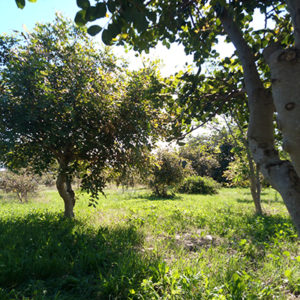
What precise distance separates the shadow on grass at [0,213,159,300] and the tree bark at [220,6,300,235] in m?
2.35

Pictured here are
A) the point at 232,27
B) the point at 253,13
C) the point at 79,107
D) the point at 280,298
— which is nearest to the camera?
the point at 232,27

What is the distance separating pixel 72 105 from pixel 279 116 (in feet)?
15.4

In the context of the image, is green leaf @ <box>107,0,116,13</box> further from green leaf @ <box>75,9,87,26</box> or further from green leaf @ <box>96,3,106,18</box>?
green leaf @ <box>75,9,87,26</box>

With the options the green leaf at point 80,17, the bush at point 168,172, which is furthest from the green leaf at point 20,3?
the bush at point 168,172

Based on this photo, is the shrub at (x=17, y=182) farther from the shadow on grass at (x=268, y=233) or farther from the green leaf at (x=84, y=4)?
the green leaf at (x=84, y=4)

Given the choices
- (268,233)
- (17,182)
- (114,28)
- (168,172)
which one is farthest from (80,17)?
(17,182)

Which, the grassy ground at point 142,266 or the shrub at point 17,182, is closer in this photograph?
the grassy ground at point 142,266

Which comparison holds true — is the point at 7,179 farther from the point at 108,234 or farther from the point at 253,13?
the point at 253,13

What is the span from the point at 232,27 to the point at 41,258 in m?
4.29

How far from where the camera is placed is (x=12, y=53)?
4.93 metres

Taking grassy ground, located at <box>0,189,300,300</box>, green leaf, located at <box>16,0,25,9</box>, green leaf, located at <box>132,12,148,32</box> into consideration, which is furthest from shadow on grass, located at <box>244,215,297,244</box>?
green leaf, located at <box>16,0,25,9</box>

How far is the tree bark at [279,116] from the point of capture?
1.15 meters

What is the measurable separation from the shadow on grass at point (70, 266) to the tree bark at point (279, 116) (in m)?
2.35

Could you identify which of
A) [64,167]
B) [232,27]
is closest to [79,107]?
[64,167]
